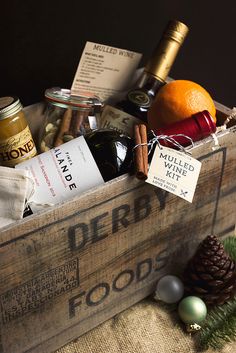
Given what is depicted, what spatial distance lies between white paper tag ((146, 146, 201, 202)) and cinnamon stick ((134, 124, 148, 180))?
0.02 meters

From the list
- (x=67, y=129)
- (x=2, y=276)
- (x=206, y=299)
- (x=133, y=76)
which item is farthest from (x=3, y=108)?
(x=206, y=299)

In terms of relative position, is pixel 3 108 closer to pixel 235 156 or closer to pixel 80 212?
pixel 80 212

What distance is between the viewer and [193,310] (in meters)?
0.92

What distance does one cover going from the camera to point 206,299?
97cm

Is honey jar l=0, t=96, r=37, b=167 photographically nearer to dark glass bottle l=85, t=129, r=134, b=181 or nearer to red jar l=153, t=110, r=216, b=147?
dark glass bottle l=85, t=129, r=134, b=181

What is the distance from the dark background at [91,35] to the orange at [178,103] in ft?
0.89

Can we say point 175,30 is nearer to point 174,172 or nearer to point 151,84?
point 151,84

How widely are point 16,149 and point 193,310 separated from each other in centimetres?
42

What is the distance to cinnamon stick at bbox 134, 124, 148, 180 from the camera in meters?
0.80

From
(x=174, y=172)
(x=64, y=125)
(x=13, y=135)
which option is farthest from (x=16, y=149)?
(x=174, y=172)

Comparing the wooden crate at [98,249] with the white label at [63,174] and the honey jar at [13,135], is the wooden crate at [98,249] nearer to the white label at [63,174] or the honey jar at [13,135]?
the white label at [63,174]

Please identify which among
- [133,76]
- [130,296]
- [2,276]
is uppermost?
[133,76]

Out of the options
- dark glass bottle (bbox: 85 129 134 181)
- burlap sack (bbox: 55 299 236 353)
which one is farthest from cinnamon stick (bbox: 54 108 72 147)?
burlap sack (bbox: 55 299 236 353)

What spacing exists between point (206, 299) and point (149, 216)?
21 centimetres
